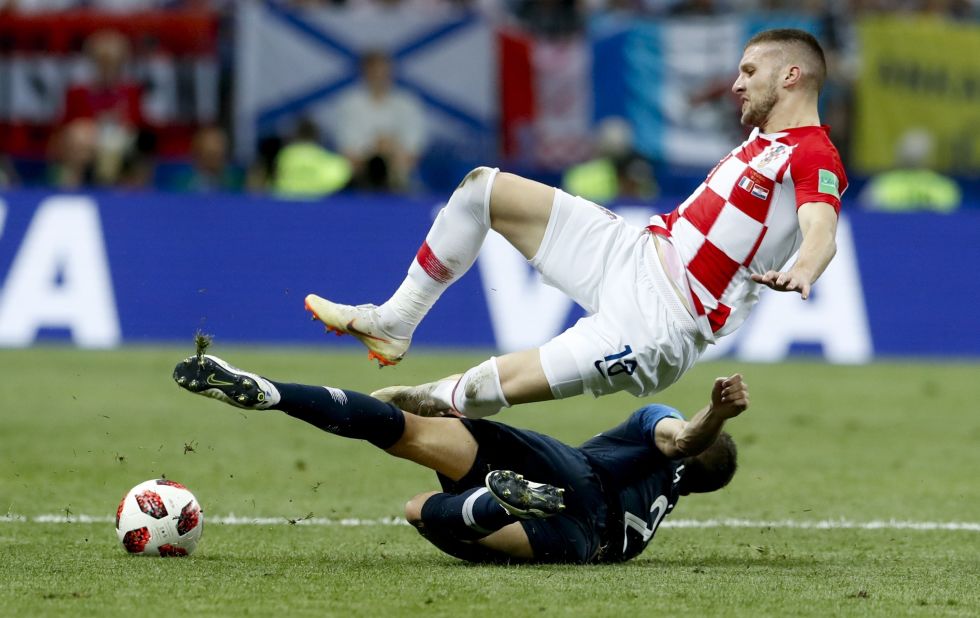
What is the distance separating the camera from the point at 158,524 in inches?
249

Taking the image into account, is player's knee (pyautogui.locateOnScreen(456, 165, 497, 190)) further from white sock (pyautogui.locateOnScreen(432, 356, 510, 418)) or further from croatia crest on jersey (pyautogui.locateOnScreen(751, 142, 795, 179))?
croatia crest on jersey (pyautogui.locateOnScreen(751, 142, 795, 179))

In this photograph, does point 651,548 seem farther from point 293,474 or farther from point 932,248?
point 932,248

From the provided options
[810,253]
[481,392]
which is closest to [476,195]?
[481,392]

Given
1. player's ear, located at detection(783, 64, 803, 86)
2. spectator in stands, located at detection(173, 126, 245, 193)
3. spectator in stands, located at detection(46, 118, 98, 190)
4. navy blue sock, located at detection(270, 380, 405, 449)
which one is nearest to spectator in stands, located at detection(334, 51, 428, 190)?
spectator in stands, located at detection(173, 126, 245, 193)

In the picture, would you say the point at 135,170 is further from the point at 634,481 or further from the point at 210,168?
the point at 634,481

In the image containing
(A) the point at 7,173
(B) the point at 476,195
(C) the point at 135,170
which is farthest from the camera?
(A) the point at 7,173

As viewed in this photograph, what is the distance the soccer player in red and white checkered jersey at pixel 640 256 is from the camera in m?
6.38

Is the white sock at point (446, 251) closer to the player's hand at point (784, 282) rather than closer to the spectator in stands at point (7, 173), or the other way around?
the player's hand at point (784, 282)

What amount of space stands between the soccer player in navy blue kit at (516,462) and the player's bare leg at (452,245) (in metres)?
0.47

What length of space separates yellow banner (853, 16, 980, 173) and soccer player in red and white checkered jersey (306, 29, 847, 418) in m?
11.6

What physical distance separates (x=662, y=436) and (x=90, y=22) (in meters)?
12.8

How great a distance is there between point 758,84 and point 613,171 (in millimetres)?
10060

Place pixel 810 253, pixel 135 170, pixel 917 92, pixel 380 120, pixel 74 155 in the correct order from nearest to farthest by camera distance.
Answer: pixel 810 253 < pixel 135 170 < pixel 74 155 < pixel 380 120 < pixel 917 92

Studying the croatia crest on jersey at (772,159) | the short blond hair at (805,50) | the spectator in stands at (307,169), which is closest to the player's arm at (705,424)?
the croatia crest on jersey at (772,159)
